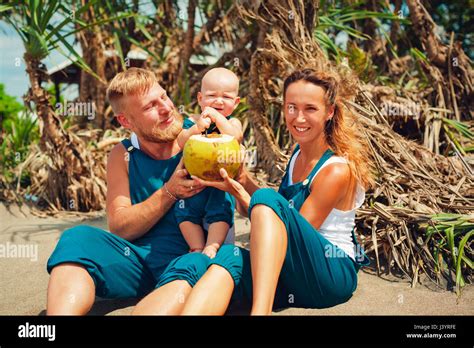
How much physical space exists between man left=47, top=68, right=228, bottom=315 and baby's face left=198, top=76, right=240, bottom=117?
204 mm

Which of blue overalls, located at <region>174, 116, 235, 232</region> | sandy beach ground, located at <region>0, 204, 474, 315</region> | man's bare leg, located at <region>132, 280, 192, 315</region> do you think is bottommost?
sandy beach ground, located at <region>0, 204, 474, 315</region>

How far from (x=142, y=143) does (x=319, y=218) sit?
39.3 inches

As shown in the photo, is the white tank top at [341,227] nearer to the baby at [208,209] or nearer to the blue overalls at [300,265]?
the blue overalls at [300,265]

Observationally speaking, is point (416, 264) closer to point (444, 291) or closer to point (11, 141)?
point (444, 291)

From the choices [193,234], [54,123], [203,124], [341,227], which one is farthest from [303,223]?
[54,123]

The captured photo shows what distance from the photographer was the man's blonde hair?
254 cm

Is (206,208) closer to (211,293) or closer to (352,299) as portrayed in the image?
(211,293)

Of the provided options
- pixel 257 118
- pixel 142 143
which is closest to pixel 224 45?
pixel 257 118

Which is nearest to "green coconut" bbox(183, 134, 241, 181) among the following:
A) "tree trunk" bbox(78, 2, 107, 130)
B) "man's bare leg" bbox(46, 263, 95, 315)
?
"man's bare leg" bbox(46, 263, 95, 315)

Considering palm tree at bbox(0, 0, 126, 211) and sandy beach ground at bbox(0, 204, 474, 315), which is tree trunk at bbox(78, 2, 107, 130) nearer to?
palm tree at bbox(0, 0, 126, 211)

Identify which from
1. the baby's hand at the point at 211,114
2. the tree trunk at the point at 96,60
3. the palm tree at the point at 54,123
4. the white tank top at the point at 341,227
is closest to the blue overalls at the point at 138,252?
the baby's hand at the point at 211,114

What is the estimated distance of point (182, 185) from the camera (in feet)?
8.01

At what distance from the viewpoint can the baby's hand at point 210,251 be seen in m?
2.38
